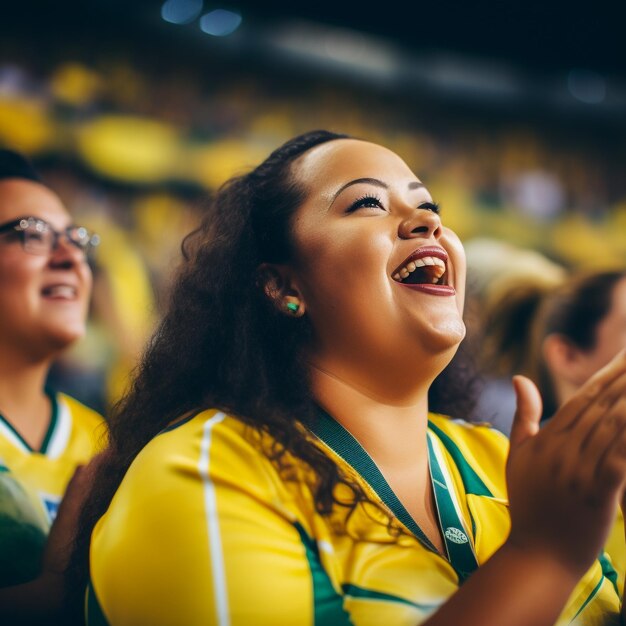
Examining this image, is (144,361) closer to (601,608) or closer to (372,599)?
(372,599)

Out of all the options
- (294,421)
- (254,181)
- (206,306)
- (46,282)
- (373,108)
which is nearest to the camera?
(294,421)

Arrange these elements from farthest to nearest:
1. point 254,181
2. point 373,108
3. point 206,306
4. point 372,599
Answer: point 373,108, point 254,181, point 206,306, point 372,599

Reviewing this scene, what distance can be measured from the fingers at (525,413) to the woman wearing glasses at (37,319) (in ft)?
2.90

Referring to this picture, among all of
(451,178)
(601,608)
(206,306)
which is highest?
(451,178)

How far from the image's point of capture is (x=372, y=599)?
2.51 ft

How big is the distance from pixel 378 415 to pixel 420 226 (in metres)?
0.24

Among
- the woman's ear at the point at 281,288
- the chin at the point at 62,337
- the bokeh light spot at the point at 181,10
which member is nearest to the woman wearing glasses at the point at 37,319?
the chin at the point at 62,337

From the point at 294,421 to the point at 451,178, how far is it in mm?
3531

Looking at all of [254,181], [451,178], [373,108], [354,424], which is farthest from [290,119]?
[354,424]

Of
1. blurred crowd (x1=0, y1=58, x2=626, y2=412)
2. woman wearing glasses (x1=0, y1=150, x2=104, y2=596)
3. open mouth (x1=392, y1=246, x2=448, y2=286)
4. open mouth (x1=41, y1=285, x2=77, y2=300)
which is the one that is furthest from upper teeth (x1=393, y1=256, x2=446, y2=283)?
blurred crowd (x1=0, y1=58, x2=626, y2=412)

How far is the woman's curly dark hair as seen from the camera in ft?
3.02

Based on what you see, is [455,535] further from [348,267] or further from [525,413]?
[348,267]

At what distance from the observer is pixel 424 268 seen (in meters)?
0.98

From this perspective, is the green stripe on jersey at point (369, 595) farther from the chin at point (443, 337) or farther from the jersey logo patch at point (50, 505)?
the jersey logo patch at point (50, 505)
